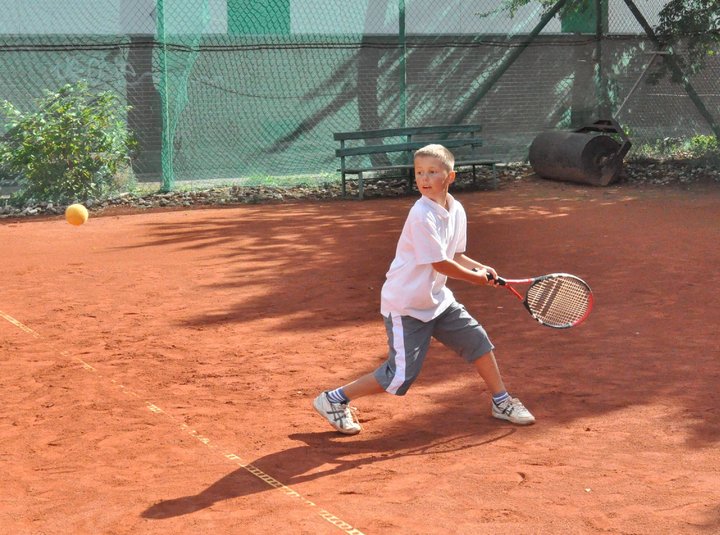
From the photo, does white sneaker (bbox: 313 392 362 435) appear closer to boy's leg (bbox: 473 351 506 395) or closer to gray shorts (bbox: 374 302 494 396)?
gray shorts (bbox: 374 302 494 396)

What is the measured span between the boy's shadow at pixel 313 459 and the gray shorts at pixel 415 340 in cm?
25

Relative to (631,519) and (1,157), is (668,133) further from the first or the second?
(631,519)

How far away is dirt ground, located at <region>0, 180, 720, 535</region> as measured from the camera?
391 cm

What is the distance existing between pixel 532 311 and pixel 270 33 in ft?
34.0

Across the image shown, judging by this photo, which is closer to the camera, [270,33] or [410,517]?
[410,517]

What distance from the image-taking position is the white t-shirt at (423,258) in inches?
179

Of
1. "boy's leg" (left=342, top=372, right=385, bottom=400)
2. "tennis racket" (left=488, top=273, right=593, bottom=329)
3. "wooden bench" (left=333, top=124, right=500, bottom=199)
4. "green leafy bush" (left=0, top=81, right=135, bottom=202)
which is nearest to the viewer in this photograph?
"boy's leg" (left=342, top=372, right=385, bottom=400)

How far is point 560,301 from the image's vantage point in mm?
5090

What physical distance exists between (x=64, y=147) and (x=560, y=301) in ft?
29.7

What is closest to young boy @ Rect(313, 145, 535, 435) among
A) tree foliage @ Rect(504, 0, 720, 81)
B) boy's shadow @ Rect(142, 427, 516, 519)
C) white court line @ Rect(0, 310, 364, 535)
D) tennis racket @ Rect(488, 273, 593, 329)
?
boy's shadow @ Rect(142, 427, 516, 519)

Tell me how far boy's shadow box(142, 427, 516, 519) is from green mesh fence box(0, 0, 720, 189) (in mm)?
9514

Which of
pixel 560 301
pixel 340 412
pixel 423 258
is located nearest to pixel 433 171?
pixel 423 258

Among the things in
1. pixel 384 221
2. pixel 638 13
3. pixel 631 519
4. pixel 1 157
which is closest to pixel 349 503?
pixel 631 519

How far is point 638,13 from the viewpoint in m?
15.9
